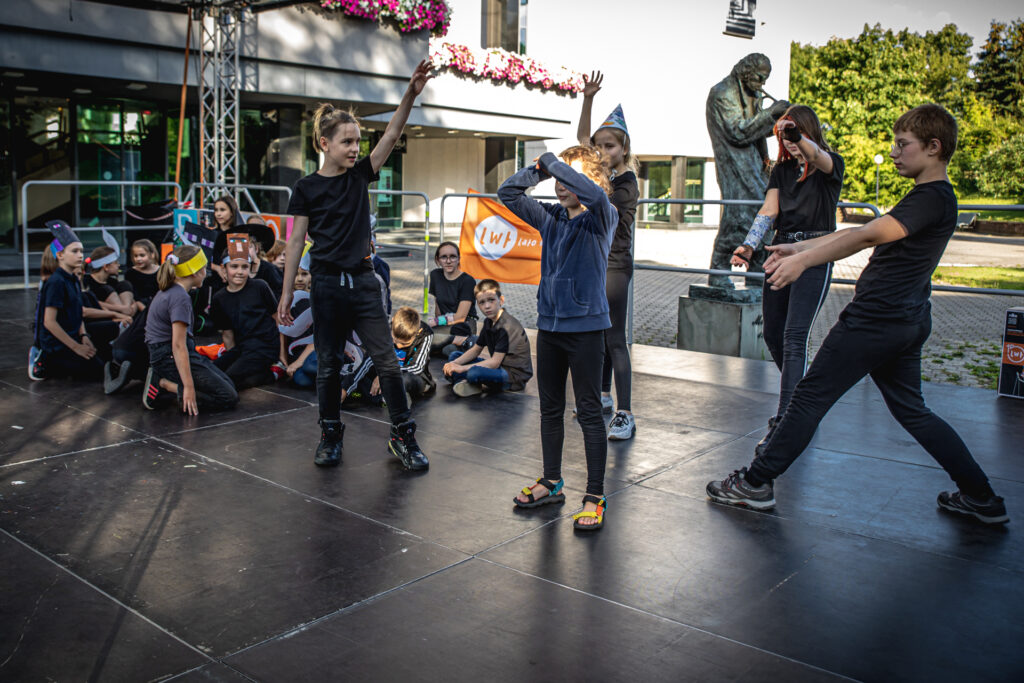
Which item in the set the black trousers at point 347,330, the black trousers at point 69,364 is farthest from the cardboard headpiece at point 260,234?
the black trousers at point 347,330

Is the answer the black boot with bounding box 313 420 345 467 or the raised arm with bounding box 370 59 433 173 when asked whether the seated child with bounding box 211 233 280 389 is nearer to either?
the black boot with bounding box 313 420 345 467

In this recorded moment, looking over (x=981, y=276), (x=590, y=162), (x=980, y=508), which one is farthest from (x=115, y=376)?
(x=981, y=276)

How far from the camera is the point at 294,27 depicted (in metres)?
18.1

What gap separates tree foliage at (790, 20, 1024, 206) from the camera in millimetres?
52875

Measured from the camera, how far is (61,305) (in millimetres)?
7191

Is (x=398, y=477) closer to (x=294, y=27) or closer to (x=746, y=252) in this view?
(x=746, y=252)

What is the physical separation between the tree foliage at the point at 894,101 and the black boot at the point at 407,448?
169 feet

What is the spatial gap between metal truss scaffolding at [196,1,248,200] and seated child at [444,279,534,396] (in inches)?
386

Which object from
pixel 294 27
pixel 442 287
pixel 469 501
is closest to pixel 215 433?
pixel 469 501

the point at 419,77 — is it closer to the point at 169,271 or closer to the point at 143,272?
the point at 169,271

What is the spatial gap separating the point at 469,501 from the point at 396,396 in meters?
0.87

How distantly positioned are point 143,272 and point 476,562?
685cm

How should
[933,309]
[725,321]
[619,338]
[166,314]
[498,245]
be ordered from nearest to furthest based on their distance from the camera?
[619,338] < [166,314] < [498,245] < [725,321] < [933,309]

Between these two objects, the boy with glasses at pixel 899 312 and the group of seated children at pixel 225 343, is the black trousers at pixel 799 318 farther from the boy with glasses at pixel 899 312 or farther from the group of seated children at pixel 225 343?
the group of seated children at pixel 225 343
